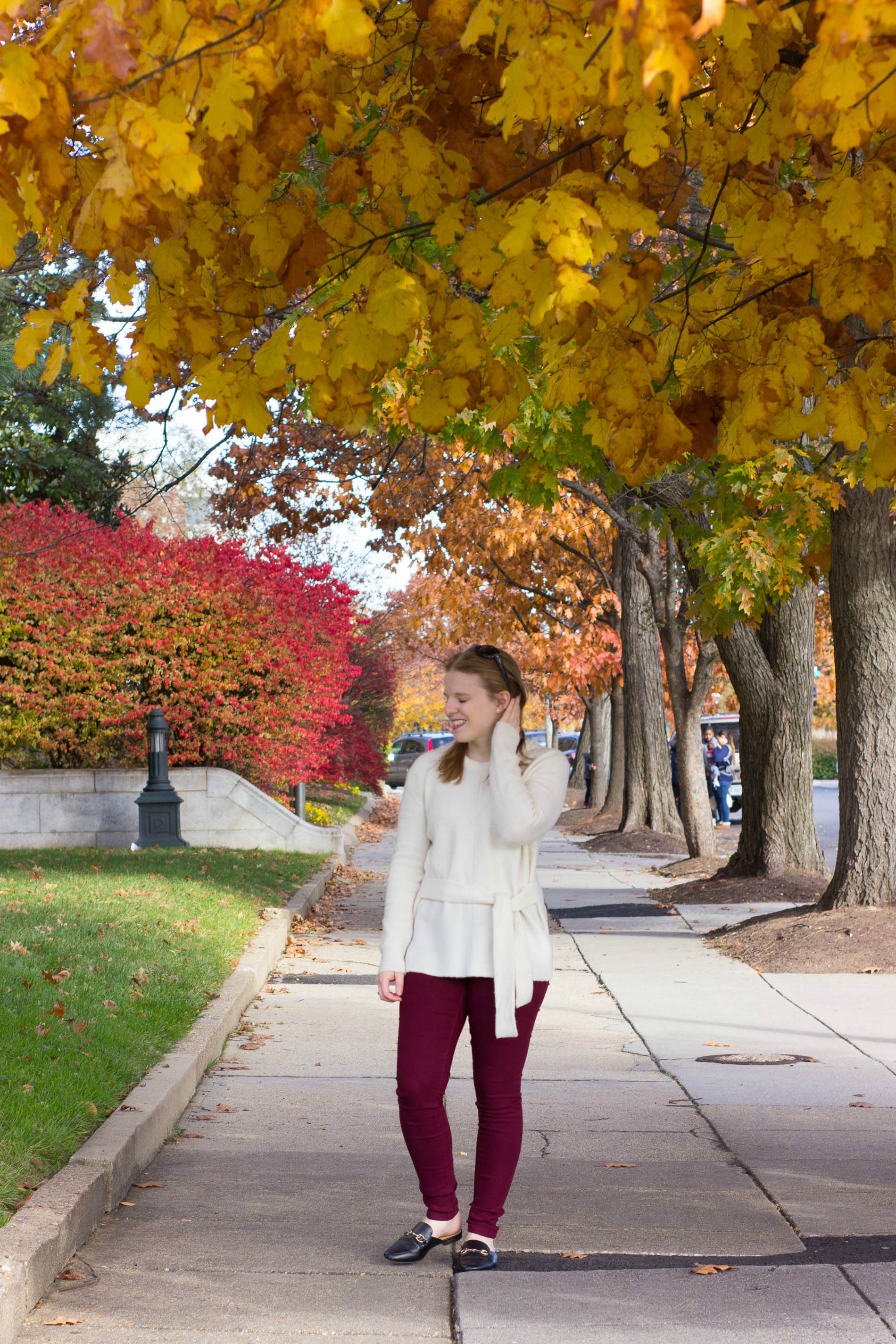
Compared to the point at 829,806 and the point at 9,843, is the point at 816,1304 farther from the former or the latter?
the point at 829,806

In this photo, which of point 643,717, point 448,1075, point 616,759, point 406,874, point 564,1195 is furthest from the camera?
point 616,759

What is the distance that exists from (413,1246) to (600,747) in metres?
31.0

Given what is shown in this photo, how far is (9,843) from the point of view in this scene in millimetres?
17734

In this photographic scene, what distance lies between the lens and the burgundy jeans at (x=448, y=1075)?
4.55m

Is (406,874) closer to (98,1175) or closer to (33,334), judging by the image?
(98,1175)

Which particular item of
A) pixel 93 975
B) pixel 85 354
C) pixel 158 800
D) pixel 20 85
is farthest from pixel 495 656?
pixel 158 800

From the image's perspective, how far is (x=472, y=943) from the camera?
4.56 m

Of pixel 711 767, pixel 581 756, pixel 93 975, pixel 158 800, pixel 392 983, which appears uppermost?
pixel 581 756

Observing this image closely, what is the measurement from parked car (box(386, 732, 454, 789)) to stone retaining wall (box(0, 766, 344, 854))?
33.2 m

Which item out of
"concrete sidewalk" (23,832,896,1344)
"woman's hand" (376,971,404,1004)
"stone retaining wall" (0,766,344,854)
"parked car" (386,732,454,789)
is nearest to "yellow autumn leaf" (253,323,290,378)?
"woman's hand" (376,971,404,1004)

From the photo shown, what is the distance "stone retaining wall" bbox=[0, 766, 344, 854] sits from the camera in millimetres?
17719

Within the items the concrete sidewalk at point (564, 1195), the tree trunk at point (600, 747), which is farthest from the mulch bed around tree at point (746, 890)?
the tree trunk at point (600, 747)

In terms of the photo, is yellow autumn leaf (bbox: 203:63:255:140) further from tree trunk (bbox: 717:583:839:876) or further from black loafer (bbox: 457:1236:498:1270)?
tree trunk (bbox: 717:583:839:876)

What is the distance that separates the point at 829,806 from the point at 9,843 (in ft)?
81.9
